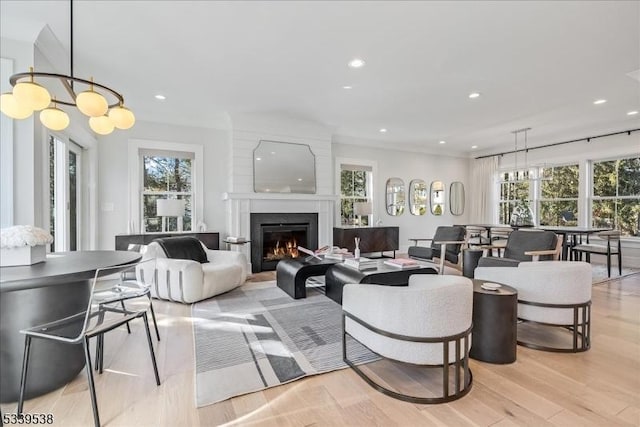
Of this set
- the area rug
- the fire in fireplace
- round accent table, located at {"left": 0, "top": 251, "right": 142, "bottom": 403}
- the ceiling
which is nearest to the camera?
round accent table, located at {"left": 0, "top": 251, "right": 142, "bottom": 403}

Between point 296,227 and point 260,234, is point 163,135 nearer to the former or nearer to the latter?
point 260,234

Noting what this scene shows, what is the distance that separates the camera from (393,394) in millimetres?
1774

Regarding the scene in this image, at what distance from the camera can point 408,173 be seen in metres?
7.68

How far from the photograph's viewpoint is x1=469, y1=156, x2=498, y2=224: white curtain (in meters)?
7.98

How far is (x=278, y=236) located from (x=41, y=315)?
4.03 m

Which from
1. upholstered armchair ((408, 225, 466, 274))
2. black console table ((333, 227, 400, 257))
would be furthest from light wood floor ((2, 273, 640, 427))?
black console table ((333, 227, 400, 257))

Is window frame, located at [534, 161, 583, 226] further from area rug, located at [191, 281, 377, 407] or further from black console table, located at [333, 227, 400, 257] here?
area rug, located at [191, 281, 377, 407]

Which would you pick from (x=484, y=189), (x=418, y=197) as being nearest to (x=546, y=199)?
(x=484, y=189)

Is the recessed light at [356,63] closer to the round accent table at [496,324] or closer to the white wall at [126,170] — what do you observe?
the round accent table at [496,324]

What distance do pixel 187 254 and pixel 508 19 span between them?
13.6 feet

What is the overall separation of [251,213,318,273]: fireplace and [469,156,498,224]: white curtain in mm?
4905

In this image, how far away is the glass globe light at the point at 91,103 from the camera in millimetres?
1782

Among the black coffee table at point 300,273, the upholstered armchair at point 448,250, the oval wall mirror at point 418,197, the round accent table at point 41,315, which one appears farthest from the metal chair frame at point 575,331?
the oval wall mirror at point 418,197

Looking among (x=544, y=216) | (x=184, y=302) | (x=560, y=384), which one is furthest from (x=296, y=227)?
(x=544, y=216)
